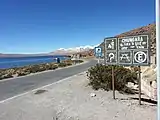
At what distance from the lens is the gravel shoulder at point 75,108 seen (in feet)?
24.0

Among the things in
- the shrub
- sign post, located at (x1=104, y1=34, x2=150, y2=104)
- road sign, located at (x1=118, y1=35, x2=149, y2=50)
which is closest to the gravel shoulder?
the shrub

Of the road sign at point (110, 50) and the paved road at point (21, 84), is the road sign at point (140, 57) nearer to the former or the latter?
the road sign at point (110, 50)

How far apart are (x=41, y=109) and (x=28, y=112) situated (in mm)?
511

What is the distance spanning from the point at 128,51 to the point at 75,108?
2.95 m

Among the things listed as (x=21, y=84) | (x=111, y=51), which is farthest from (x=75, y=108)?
(x=21, y=84)

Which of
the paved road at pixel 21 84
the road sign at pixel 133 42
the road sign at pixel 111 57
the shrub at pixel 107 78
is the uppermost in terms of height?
the road sign at pixel 133 42

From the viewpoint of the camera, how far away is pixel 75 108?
8.33 metres

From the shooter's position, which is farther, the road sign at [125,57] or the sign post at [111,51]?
the sign post at [111,51]

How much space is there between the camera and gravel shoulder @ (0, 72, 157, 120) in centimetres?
732

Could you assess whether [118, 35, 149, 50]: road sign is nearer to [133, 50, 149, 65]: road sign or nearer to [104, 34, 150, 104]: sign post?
[104, 34, 150, 104]: sign post

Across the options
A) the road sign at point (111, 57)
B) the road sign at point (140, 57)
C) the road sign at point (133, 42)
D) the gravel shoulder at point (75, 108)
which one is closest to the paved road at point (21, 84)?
the gravel shoulder at point (75, 108)

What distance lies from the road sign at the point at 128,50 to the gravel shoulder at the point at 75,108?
5.25 ft

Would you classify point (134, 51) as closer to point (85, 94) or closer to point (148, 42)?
point (148, 42)

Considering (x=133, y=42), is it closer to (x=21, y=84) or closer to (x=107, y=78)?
(x=107, y=78)
